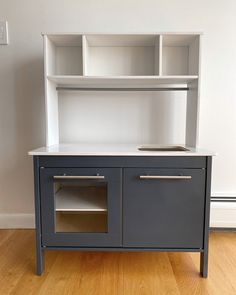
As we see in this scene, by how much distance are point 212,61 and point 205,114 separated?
0.41m

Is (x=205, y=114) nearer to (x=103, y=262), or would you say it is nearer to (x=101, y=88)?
(x=101, y=88)

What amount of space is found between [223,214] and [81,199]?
1.14 meters

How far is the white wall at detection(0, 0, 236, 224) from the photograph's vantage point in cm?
175

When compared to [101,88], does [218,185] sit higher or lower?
lower

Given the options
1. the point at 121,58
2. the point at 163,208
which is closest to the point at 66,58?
the point at 121,58

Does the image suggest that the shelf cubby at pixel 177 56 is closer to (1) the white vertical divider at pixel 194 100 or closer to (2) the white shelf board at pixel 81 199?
(1) the white vertical divider at pixel 194 100

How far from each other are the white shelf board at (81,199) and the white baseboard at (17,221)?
634 millimetres

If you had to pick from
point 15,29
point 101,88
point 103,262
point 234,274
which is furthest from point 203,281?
point 15,29

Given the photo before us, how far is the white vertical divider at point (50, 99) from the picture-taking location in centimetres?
147

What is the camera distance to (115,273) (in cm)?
136

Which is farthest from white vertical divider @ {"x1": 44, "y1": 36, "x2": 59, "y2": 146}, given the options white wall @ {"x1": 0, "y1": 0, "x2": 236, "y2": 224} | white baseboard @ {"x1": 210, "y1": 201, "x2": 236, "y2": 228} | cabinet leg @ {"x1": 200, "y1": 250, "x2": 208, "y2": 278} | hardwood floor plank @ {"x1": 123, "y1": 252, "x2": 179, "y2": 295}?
white baseboard @ {"x1": 210, "y1": 201, "x2": 236, "y2": 228}

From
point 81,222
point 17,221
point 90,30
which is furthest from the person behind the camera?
point 17,221

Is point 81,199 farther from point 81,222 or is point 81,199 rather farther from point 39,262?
point 39,262

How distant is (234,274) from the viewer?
4.47 ft
